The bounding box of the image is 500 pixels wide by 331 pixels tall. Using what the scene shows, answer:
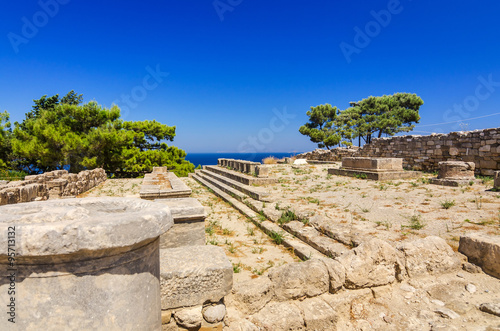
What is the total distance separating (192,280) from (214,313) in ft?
1.04

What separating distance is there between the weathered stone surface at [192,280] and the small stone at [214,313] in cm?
6

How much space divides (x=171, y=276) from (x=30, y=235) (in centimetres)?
105

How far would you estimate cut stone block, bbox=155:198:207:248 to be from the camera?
324 cm

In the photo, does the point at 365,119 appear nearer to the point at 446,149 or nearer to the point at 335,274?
the point at 446,149

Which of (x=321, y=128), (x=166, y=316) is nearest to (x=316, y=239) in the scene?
(x=166, y=316)

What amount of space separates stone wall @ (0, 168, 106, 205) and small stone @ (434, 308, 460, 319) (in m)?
6.52

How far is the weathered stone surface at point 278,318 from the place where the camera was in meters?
2.20

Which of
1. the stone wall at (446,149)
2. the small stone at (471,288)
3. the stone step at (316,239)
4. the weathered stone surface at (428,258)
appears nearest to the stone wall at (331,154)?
the stone wall at (446,149)

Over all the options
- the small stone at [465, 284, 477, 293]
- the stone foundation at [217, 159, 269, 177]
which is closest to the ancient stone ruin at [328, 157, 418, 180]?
the stone foundation at [217, 159, 269, 177]

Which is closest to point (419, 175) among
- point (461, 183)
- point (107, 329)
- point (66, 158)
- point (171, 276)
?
point (461, 183)

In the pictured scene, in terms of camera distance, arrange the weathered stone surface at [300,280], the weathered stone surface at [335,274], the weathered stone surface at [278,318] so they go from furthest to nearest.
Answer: the weathered stone surface at [335,274]
the weathered stone surface at [300,280]
the weathered stone surface at [278,318]

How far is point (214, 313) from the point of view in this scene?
81.0 inches

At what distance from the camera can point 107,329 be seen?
4.12 feet

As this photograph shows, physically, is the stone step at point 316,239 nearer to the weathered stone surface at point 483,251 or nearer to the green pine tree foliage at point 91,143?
the weathered stone surface at point 483,251
